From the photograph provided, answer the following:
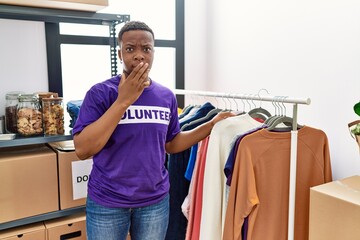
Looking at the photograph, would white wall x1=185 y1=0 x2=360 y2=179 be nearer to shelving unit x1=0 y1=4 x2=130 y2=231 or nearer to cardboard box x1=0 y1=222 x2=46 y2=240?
shelving unit x1=0 y1=4 x2=130 y2=231

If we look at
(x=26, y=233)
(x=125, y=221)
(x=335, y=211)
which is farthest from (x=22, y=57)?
(x=335, y=211)

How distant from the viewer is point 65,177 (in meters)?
1.66

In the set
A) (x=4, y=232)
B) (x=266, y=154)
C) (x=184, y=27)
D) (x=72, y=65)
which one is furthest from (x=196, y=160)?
(x=184, y=27)

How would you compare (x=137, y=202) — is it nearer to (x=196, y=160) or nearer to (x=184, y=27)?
(x=196, y=160)

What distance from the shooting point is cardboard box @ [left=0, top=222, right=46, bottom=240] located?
1541 mm

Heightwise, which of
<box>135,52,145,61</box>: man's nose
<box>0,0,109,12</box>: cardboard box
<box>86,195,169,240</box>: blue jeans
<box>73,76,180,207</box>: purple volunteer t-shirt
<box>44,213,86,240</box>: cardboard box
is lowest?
<box>44,213,86,240</box>: cardboard box

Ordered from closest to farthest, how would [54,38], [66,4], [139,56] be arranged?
[139,56], [66,4], [54,38]

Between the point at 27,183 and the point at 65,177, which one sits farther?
the point at 65,177

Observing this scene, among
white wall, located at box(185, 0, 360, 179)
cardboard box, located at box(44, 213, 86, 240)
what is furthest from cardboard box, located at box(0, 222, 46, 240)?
white wall, located at box(185, 0, 360, 179)

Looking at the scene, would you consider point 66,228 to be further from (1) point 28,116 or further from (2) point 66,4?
(2) point 66,4

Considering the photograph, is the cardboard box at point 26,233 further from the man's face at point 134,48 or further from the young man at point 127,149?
the man's face at point 134,48

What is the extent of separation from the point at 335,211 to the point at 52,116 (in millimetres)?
1358

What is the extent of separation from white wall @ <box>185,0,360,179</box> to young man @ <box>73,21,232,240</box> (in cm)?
92

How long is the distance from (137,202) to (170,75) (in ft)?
5.17
